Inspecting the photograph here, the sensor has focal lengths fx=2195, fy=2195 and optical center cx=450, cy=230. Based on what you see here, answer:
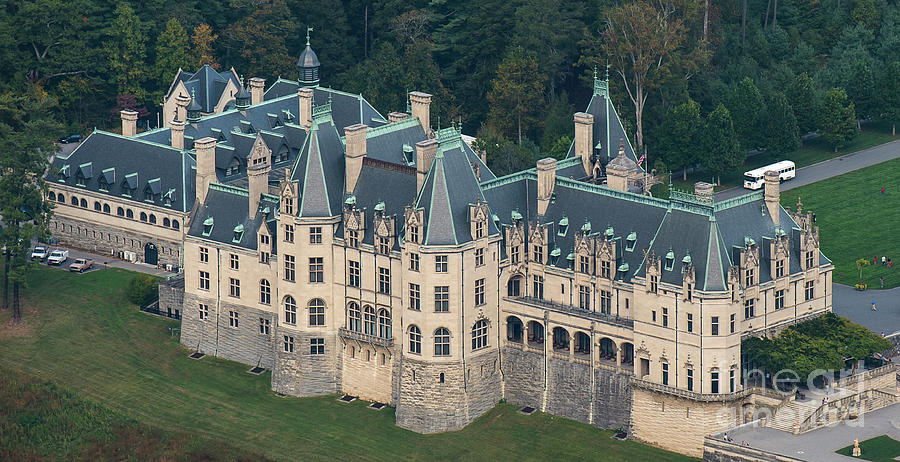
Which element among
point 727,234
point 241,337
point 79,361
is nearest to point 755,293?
point 727,234

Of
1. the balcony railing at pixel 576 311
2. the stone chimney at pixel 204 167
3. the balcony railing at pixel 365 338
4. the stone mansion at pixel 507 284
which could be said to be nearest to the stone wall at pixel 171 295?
the stone chimney at pixel 204 167

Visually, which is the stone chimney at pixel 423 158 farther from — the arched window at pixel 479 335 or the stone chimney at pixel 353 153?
the arched window at pixel 479 335

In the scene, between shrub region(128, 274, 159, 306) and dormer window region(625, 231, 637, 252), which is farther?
shrub region(128, 274, 159, 306)

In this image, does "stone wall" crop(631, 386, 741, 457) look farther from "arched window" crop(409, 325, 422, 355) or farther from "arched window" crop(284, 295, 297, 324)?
"arched window" crop(284, 295, 297, 324)

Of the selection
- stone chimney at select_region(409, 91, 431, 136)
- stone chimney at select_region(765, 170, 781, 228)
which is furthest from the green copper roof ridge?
stone chimney at select_region(765, 170, 781, 228)

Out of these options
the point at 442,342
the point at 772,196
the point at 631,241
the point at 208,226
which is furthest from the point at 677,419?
the point at 208,226

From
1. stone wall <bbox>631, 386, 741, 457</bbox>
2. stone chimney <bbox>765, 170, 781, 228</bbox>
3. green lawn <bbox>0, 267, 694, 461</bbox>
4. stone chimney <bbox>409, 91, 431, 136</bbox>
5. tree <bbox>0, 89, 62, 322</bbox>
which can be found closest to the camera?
stone wall <bbox>631, 386, 741, 457</bbox>
